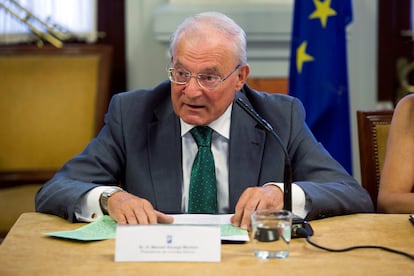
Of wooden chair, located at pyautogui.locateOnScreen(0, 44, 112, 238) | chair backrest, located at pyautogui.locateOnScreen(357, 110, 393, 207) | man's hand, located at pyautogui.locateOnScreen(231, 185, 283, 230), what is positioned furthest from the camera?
wooden chair, located at pyautogui.locateOnScreen(0, 44, 112, 238)

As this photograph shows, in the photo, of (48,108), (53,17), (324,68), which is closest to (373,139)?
(324,68)

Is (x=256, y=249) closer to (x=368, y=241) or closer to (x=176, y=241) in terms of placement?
(x=176, y=241)

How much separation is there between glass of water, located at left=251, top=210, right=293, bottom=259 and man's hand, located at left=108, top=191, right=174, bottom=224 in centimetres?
37

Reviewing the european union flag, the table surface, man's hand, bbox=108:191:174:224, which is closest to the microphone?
the table surface

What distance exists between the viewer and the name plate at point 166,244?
6.50 feet

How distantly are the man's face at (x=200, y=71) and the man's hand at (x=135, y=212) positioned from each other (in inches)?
17.4

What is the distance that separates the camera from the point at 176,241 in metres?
2.00

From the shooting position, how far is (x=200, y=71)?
8.84 feet

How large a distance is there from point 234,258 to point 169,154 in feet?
2.88

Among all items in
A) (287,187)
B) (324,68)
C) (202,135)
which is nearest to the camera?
(287,187)

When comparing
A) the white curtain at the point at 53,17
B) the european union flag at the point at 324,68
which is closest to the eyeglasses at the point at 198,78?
the european union flag at the point at 324,68

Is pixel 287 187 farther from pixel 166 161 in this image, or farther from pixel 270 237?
pixel 166 161

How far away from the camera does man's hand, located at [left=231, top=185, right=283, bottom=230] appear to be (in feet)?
7.68

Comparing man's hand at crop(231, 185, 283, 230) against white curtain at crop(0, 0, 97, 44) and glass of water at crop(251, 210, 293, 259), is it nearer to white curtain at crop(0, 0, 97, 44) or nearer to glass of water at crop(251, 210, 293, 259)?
glass of water at crop(251, 210, 293, 259)
